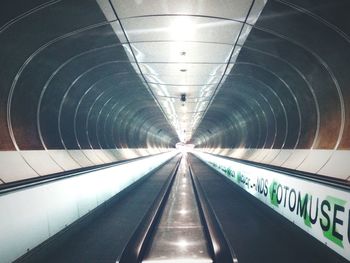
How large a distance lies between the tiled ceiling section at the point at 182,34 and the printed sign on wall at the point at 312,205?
3.75 metres

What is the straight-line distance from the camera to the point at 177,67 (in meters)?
10.6

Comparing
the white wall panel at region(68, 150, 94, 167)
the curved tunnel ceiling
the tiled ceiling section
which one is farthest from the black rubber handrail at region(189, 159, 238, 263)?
the white wall panel at region(68, 150, 94, 167)

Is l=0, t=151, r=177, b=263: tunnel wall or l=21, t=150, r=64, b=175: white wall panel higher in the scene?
l=21, t=150, r=64, b=175: white wall panel

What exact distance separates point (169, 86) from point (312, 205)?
29.8 feet

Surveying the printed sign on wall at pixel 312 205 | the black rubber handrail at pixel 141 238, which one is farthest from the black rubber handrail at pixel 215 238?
the printed sign on wall at pixel 312 205

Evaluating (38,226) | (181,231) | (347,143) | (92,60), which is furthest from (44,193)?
(347,143)

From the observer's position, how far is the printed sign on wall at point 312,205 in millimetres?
4613

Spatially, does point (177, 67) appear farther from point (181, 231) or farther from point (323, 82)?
point (181, 231)

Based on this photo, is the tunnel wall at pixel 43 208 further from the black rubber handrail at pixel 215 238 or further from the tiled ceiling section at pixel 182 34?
the tiled ceiling section at pixel 182 34

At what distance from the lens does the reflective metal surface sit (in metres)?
5.93

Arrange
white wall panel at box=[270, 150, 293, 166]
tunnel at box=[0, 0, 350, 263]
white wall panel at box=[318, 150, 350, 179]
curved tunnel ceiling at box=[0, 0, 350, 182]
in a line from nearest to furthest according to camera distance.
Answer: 1. tunnel at box=[0, 0, 350, 263]
2. curved tunnel ceiling at box=[0, 0, 350, 182]
3. white wall panel at box=[318, 150, 350, 179]
4. white wall panel at box=[270, 150, 293, 166]

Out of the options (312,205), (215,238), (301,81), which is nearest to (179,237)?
(215,238)

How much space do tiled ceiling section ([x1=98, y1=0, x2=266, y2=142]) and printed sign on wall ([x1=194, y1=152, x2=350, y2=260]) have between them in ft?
12.3

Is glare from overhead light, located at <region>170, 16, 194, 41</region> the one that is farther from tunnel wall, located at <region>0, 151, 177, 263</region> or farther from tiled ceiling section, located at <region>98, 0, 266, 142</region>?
tunnel wall, located at <region>0, 151, 177, 263</region>
